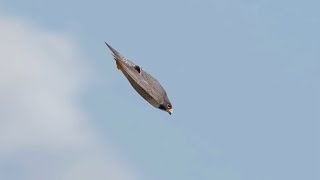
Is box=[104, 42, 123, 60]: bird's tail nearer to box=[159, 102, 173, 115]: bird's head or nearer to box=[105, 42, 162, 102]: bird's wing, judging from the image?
box=[105, 42, 162, 102]: bird's wing

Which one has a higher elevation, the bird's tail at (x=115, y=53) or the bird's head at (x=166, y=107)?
the bird's tail at (x=115, y=53)

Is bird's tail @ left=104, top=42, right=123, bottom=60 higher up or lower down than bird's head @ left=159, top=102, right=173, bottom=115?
higher up

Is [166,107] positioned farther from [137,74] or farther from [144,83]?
[137,74]

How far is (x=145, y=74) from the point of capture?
23953 millimetres

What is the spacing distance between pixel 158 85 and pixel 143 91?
228 cm

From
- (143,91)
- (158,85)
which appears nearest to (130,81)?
(143,91)

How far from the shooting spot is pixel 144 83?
71.7 ft

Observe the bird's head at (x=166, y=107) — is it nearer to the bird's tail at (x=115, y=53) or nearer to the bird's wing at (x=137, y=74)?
the bird's wing at (x=137, y=74)

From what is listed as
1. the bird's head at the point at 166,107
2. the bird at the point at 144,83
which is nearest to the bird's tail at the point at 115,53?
the bird at the point at 144,83

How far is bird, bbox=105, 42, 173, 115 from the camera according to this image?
2136 cm

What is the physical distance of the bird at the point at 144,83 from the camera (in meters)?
21.4

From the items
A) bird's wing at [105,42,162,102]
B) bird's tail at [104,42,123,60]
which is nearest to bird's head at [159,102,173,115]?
bird's wing at [105,42,162,102]

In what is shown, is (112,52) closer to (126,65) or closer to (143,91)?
(126,65)

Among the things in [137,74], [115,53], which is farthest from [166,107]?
[115,53]
